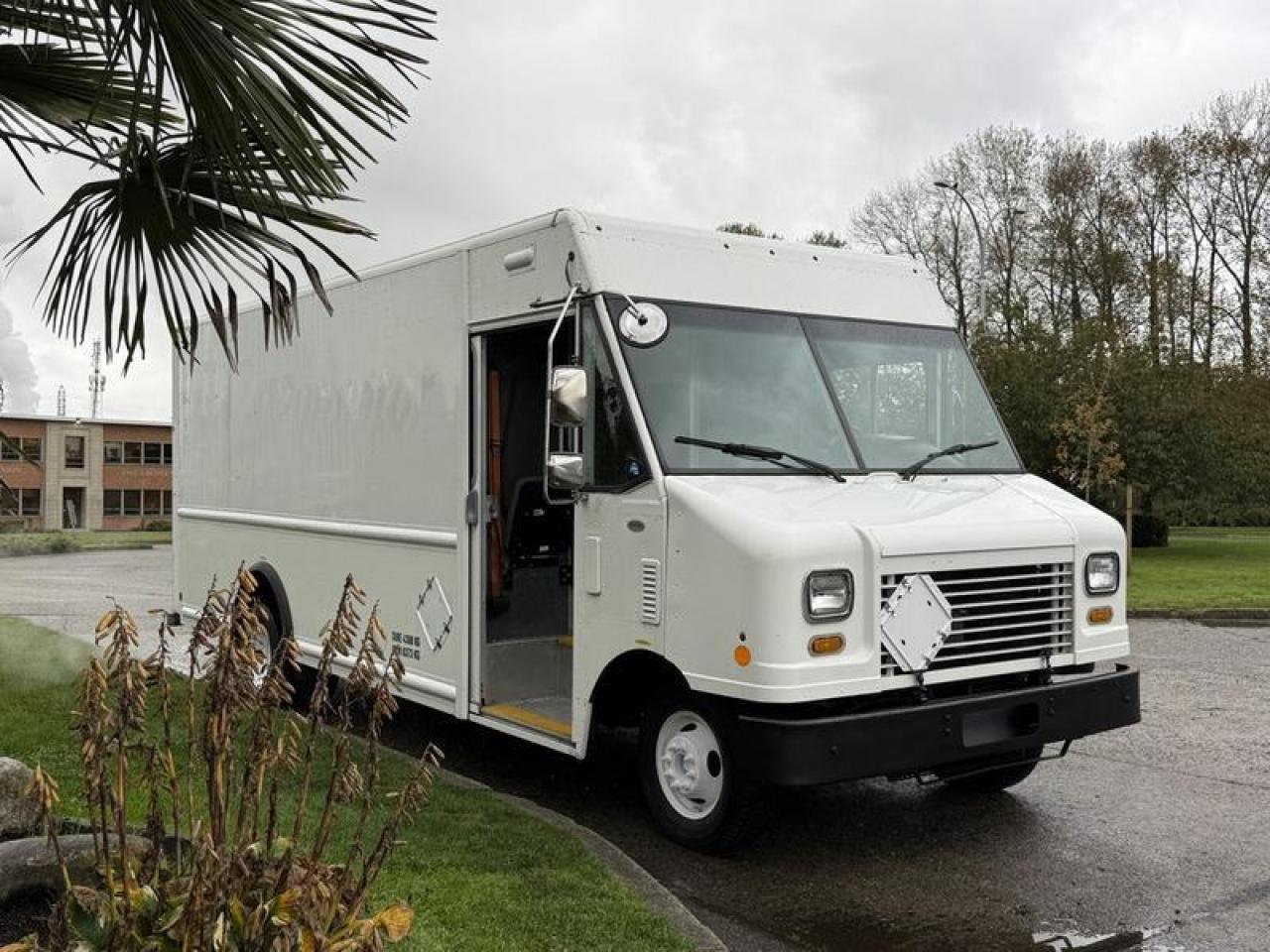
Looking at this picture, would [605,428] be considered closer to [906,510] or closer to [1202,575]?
[906,510]

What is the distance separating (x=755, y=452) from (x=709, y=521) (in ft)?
2.04

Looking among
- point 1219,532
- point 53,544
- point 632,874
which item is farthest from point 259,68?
point 1219,532

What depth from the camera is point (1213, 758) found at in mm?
7512

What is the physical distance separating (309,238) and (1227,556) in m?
25.0

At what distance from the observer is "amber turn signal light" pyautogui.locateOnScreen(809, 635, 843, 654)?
498 cm

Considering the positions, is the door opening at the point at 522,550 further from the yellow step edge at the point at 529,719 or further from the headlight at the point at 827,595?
the headlight at the point at 827,595

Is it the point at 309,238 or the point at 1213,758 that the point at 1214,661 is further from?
the point at 309,238

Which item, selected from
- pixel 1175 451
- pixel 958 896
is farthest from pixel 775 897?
pixel 1175 451

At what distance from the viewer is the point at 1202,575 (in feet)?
67.2

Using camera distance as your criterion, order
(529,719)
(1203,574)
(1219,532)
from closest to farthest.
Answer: (529,719) → (1203,574) → (1219,532)

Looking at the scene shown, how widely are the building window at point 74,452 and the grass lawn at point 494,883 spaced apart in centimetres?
6238

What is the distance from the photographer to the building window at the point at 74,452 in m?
63.6

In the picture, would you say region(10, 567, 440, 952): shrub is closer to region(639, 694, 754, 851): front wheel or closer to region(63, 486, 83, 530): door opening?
region(639, 694, 754, 851): front wheel

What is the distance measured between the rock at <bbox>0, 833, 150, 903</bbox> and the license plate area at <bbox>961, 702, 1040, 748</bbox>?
3.32 meters
